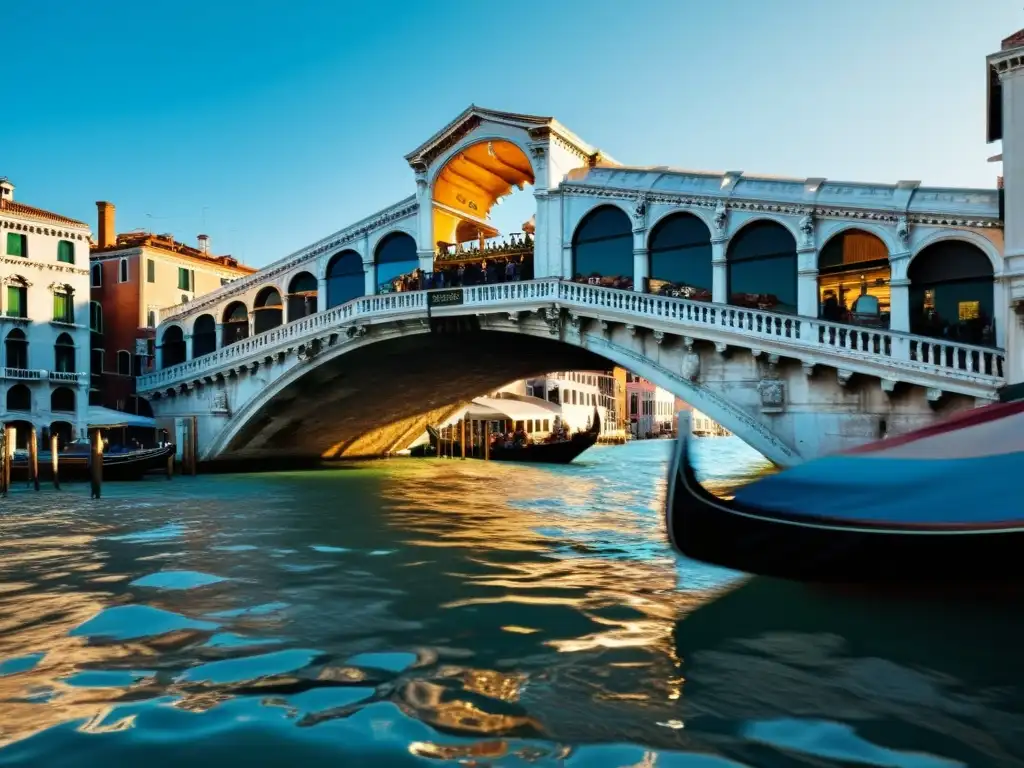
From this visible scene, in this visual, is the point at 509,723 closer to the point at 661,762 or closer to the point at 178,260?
the point at 661,762

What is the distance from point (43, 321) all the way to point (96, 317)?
2377mm

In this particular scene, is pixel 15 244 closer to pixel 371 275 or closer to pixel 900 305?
pixel 371 275

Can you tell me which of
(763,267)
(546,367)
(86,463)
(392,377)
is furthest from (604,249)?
(86,463)

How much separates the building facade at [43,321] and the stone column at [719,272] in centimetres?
1256

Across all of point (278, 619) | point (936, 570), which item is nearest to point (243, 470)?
point (278, 619)

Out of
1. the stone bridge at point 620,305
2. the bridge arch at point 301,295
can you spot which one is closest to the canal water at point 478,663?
the stone bridge at point 620,305

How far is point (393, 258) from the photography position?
16.2 meters

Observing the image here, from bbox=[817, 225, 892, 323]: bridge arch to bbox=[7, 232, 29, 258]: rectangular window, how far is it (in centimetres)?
1564

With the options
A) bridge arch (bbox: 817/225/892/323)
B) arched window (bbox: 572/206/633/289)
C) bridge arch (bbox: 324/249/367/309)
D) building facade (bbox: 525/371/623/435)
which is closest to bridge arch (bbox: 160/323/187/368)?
bridge arch (bbox: 324/249/367/309)

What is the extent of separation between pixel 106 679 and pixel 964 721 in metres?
2.95

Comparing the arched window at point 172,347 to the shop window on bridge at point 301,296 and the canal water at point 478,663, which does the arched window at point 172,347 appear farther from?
the canal water at point 478,663

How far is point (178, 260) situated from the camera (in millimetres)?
21500

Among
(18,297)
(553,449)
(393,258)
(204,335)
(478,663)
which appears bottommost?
(478,663)

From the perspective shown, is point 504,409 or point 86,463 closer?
point 86,463
